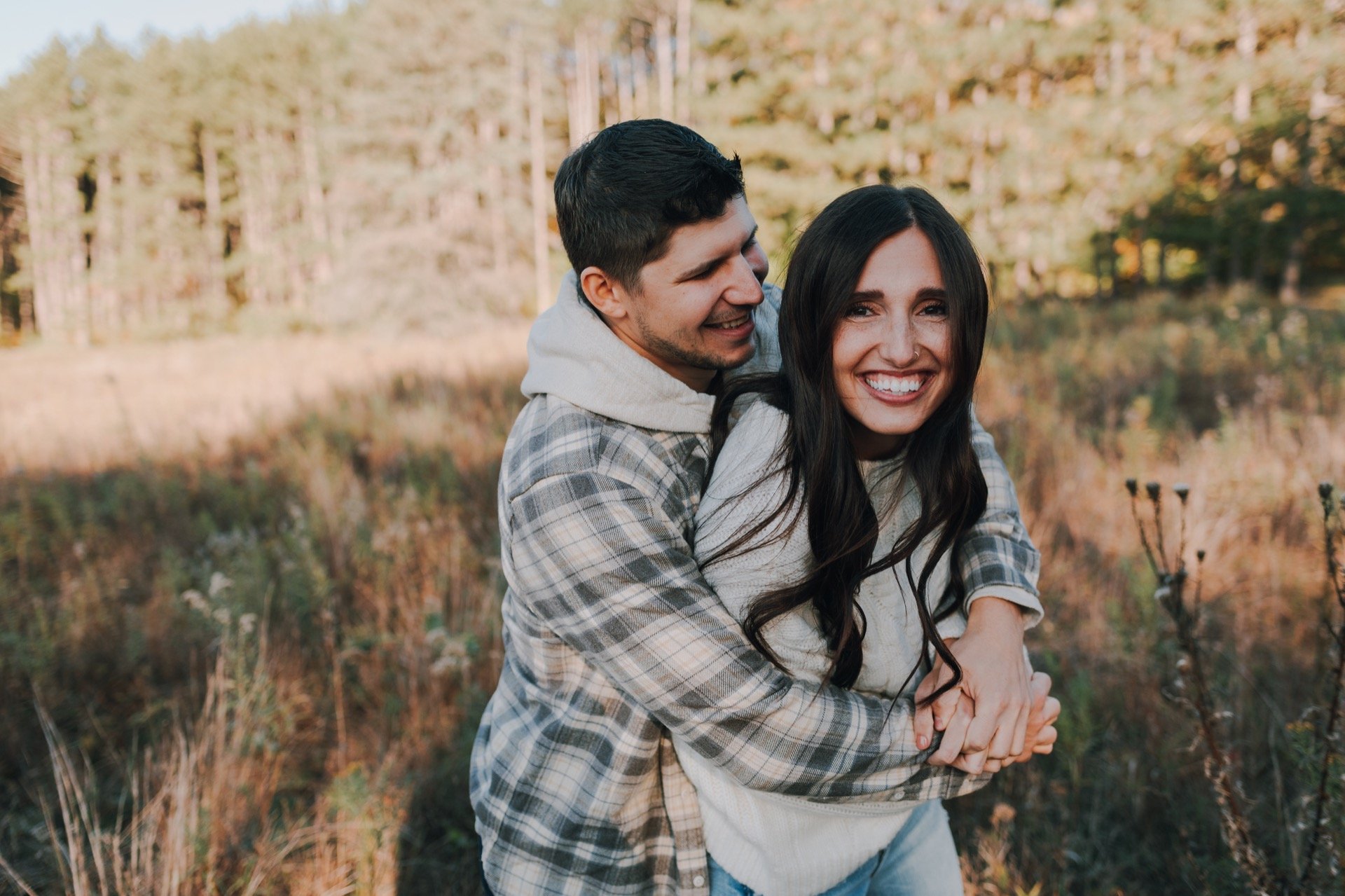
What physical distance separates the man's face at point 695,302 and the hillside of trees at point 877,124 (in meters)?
15.3

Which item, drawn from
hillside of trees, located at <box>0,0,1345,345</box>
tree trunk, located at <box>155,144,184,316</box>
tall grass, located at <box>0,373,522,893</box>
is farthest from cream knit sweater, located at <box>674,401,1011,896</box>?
tree trunk, located at <box>155,144,184,316</box>

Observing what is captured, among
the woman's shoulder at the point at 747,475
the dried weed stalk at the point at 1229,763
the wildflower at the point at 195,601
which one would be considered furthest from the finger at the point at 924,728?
the wildflower at the point at 195,601

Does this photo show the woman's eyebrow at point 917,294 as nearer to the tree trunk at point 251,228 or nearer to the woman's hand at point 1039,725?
the woman's hand at point 1039,725

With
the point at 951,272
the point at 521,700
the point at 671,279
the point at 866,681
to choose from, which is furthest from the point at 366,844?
the point at 951,272

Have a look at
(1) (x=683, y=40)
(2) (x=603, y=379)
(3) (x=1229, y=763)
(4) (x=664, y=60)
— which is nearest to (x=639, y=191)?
(2) (x=603, y=379)

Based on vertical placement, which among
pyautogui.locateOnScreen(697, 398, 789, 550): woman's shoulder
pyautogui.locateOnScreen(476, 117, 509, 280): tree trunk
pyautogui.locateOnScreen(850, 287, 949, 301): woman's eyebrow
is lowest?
pyautogui.locateOnScreen(697, 398, 789, 550): woman's shoulder

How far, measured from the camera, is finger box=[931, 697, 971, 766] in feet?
4.41

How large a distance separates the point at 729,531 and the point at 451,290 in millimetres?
21125

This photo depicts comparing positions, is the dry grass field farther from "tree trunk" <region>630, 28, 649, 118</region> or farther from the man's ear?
"tree trunk" <region>630, 28, 649, 118</region>

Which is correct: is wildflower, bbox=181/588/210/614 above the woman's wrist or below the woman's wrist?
below

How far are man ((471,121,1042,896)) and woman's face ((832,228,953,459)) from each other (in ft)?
0.84

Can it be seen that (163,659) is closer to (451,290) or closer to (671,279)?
(671,279)

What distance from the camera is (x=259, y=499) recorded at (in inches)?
199

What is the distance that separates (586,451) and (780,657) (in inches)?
19.0
